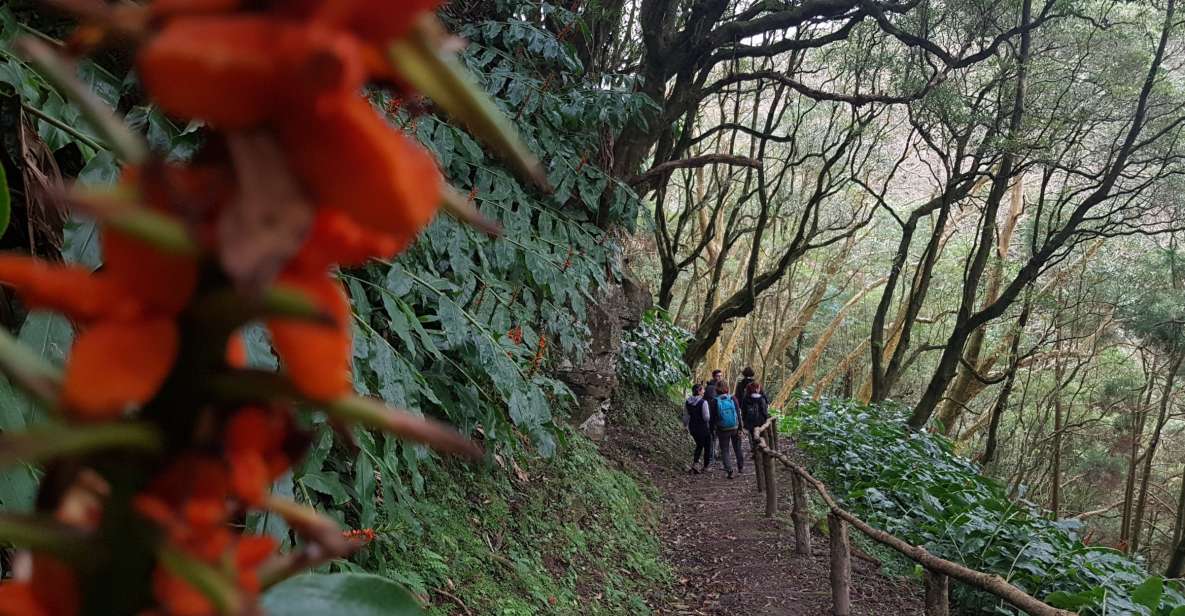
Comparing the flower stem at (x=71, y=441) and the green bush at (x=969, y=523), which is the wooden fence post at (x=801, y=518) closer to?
the green bush at (x=969, y=523)

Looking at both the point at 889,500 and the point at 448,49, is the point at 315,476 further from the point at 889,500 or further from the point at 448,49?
the point at 889,500

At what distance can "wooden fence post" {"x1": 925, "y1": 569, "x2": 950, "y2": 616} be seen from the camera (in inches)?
187

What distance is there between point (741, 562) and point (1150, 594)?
3.35 meters

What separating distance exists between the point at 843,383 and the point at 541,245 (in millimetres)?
23942

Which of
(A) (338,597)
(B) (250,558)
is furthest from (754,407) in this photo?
(B) (250,558)

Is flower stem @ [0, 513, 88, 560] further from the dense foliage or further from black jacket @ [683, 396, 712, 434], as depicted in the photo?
black jacket @ [683, 396, 712, 434]

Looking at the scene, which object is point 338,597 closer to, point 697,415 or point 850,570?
point 850,570

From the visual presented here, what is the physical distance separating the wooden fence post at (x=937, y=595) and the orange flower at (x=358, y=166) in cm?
514

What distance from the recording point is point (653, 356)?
524 inches

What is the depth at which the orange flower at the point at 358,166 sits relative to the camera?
297 mm

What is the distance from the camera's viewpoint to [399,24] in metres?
0.31

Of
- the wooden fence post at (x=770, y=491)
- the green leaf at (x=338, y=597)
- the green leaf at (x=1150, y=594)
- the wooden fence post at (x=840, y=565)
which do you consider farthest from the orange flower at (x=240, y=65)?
the wooden fence post at (x=770, y=491)

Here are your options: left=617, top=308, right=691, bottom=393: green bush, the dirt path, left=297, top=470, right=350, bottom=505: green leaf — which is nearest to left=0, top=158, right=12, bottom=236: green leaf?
left=297, top=470, right=350, bottom=505: green leaf

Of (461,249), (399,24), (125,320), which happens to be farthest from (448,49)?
(461,249)
